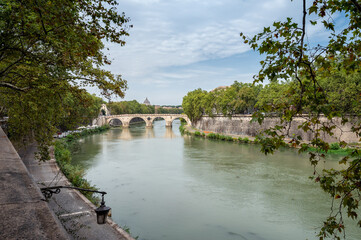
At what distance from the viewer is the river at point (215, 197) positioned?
389 inches

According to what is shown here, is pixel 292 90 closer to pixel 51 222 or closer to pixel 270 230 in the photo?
pixel 51 222

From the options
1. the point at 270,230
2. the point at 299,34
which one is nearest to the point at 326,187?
the point at 299,34

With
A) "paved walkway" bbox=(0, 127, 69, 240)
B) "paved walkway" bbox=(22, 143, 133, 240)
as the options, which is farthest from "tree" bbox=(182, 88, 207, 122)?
"paved walkway" bbox=(0, 127, 69, 240)

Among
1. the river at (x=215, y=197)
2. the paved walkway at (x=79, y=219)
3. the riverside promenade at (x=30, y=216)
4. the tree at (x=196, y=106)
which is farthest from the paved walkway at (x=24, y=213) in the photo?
the tree at (x=196, y=106)

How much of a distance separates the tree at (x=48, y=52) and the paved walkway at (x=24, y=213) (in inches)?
Result: 110

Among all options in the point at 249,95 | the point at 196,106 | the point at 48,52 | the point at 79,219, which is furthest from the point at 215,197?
the point at 196,106

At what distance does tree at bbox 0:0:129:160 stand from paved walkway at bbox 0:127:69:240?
110 inches

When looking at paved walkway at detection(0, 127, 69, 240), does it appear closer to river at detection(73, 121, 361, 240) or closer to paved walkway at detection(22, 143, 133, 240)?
paved walkway at detection(22, 143, 133, 240)

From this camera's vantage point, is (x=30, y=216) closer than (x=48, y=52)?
A: Yes

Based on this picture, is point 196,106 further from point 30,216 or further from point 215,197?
point 30,216

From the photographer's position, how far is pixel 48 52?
28.6ft

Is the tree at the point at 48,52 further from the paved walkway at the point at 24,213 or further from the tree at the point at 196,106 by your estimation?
the tree at the point at 196,106

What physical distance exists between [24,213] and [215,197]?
11483 millimetres

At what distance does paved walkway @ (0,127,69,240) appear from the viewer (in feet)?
8.48
